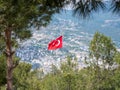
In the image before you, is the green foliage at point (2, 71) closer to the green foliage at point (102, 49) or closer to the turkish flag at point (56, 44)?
the turkish flag at point (56, 44)

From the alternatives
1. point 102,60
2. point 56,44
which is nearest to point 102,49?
point 102,60

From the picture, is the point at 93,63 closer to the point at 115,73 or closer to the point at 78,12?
the point at 115,73

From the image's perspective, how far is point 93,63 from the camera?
257 feet

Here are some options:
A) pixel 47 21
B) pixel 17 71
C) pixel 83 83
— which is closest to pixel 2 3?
pixel 47 21

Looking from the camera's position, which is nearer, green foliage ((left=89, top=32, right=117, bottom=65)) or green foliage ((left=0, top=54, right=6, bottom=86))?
green foliage ((left=0, top=54, right=6, bottom=86))

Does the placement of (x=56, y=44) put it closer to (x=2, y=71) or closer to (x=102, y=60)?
(x=2, y=71)

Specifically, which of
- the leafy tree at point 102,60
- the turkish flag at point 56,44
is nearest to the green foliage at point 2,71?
the turkish flag at point 56,44

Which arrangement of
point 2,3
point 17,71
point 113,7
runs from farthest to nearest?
1. point 17,71
2. point 2,3
3. point 113,7

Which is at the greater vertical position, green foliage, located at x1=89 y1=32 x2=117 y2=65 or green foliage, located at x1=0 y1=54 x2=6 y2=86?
green foliage, located at x1=0 y1=54 x2=6 y2=86

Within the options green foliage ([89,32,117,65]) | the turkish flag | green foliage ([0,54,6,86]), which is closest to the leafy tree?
green foliage ([89,32,117,65])

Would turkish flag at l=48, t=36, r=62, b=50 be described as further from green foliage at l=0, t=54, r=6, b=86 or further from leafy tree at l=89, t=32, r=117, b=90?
leafy tree at l=89, t=32, r=117, b=90

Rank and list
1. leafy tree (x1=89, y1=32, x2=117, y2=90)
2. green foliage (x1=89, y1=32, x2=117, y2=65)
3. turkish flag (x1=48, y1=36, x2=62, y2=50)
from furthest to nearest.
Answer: leafy tree (x1=89, y1=32, x2=117, y2=90)
green foliage (x1=89, y1=32, x2=117, y2=65)
turkish flag (x1=48, y1=36, x2=62, y2=50)

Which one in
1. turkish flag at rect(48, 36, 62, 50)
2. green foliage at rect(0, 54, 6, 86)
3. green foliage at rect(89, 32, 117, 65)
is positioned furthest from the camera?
green foliage at rect(89, 32, 117, 65)

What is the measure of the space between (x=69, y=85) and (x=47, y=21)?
55.2 m
